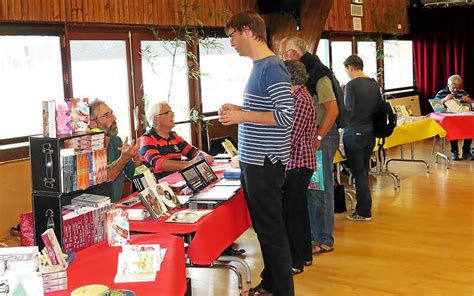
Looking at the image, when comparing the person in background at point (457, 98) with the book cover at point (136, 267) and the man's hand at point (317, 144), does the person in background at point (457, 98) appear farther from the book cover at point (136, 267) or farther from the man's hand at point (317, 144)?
the book cover at point (136, 267)

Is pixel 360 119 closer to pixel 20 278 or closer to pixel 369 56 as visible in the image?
pixel 20 278

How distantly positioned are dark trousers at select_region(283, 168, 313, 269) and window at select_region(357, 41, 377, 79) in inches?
272

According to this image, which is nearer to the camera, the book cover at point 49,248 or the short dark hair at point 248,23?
the book cover at point 49,248

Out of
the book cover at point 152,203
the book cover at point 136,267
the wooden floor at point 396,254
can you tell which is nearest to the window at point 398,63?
the wooden floor at point 396,254

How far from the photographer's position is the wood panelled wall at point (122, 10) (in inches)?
203

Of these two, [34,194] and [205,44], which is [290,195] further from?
[205,44]

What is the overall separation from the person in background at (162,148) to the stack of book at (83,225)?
5.63ft

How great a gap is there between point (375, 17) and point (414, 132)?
364cm

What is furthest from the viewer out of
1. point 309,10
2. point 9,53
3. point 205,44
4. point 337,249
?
point 309,10

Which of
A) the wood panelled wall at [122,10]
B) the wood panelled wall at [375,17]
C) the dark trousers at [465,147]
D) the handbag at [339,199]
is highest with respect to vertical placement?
the wood panelled wall at [375,17]

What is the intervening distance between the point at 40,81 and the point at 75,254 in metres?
3.45

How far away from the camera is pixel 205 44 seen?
279 inches

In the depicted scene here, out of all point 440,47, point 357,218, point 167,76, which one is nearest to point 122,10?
point 167,76

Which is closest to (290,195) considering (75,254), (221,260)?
(221,260)
